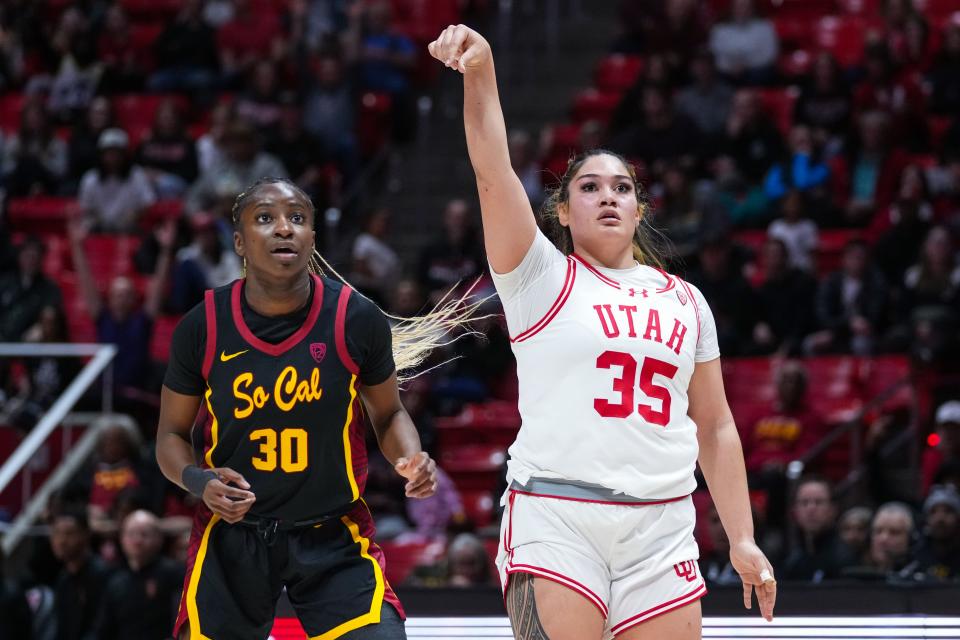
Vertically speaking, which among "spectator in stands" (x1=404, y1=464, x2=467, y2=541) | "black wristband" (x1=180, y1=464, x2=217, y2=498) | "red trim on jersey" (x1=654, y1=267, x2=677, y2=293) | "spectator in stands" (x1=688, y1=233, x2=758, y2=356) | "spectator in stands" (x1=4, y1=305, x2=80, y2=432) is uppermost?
"red trim on jersey" (x1=654, y1=267, x2=677, y2=293)

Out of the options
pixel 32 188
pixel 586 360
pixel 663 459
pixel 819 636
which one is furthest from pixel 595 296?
pixel 32 188

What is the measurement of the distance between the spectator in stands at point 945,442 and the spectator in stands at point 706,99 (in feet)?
12.3

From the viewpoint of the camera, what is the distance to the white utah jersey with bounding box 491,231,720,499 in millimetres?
4188

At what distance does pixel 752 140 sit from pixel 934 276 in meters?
2.10

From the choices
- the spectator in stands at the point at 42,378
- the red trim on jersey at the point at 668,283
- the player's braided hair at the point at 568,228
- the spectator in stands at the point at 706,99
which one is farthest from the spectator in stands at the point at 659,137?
the red trim on jersey at the point at 668,283

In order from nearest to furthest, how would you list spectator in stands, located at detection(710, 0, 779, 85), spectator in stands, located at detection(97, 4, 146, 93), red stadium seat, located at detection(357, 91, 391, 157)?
spectator in stands, located at detection(710, 0, 779, 85) → red stadium seat, located at detection(357, 91, 391, 157) → spectator in stands, located at detection(97, 4, 146, 93)

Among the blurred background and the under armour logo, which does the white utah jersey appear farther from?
the blurred background

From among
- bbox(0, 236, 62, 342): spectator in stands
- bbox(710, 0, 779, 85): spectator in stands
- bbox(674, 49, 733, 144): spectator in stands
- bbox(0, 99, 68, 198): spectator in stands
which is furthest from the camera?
bbox(0, 99, 68, 198): spectator in stands

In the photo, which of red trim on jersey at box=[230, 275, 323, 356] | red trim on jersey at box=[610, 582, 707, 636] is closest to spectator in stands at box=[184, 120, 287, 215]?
red trim on jersey at box=[230, 275, 323, 356]

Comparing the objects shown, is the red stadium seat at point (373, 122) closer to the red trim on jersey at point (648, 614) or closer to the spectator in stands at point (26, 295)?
the spectator in stands at point (26, 295)

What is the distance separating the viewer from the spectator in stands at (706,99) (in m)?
12.0

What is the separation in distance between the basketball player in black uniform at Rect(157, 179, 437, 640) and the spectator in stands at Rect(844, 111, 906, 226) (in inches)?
286

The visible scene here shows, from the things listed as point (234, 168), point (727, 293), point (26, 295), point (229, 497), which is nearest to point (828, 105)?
point (727, 293)

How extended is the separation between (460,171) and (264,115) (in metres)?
1.68
